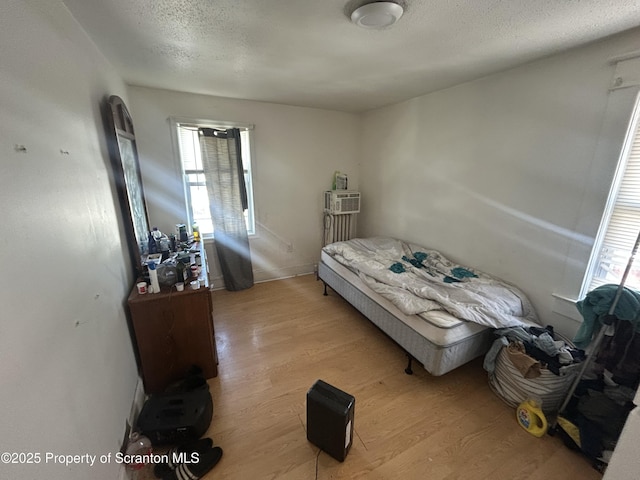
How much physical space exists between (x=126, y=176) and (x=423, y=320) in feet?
7.78

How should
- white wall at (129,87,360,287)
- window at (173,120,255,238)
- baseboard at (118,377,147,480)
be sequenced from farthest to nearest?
window at (173,120,255,238) → white wall at (129,87,360,287) → baseboard at (118,377,147,480)

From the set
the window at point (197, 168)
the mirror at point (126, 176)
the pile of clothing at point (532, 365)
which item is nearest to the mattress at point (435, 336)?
the pile of clothing at point (532, 365)

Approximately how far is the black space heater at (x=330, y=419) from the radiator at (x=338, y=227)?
102 inches

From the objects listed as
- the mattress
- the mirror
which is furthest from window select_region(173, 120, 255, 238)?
the mattress

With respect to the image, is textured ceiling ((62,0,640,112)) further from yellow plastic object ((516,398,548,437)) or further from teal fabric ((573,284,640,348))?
yellow plastic object ((516,398,548,437))

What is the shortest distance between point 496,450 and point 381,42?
8.42 feet

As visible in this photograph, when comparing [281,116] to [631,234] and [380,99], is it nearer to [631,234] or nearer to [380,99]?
[380,99]

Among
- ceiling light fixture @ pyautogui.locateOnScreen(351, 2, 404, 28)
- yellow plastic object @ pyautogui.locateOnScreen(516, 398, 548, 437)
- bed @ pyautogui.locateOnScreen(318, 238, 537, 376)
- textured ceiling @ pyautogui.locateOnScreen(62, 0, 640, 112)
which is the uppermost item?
textured ceiling @ pyautogui.locateOnScreen(62, 0, 640, 112)

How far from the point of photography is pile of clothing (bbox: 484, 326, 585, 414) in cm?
157

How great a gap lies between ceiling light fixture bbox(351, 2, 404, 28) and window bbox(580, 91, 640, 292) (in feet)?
5.07

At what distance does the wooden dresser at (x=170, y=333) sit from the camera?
5.56 feet

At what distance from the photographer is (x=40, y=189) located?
899mm

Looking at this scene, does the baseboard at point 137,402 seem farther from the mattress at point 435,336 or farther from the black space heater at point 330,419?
the mattress at point 435,336

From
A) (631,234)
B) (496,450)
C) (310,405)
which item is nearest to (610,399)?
(496,450)
